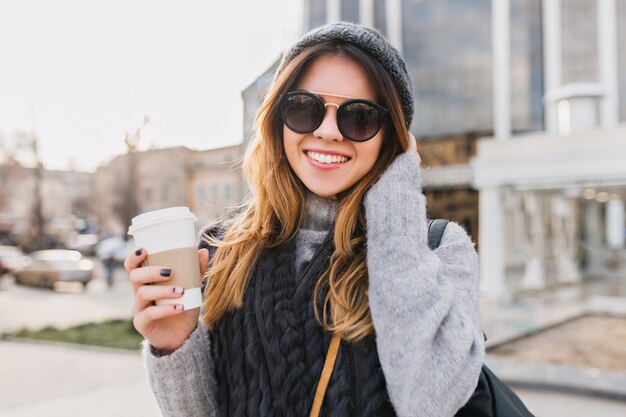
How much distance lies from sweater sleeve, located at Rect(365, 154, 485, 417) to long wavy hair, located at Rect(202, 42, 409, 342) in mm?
87

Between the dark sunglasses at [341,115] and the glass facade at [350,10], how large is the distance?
84.7ft

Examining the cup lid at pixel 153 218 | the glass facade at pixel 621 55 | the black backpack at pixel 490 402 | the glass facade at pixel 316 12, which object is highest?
the glass facade at pixel 316 12

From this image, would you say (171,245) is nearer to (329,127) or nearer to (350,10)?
(329,127)

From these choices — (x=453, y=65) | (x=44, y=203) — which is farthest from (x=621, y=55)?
(x=44, y=203)

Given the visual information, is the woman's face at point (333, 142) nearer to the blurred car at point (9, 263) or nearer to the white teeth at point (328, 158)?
the white teeth at point (328, 158)

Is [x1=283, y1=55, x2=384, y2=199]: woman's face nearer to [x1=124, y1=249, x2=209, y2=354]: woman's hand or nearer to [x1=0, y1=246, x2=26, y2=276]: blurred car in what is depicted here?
[x1=124, y1=249, x2=209, y2=354]: woman's hand

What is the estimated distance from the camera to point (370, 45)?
4.51 feet

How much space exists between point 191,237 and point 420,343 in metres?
0.62

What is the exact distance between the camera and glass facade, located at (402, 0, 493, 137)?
74.7ft

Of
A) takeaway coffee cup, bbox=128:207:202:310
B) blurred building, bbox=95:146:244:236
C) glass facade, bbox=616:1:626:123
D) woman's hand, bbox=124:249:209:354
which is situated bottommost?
woman's hand, bbox=124:249:209:354

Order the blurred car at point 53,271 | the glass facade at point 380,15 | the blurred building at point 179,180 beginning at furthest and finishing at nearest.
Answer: the blurred building at point 179,180 < the glass facade at point 380,15 < the blurred car at point 53,271

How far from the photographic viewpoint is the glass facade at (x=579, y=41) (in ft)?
71.1

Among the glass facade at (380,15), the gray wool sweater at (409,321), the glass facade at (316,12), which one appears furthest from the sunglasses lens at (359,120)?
the glass facade at (316,12)

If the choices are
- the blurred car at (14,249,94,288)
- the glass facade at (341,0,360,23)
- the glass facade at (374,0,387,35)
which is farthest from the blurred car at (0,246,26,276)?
the glass facade at (374,0,387,35)
